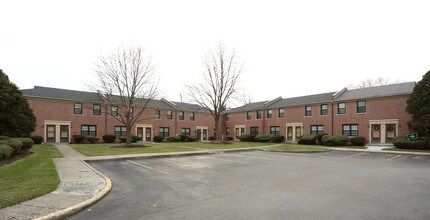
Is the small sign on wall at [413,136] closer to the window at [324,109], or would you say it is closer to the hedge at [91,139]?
the window at [324,109]

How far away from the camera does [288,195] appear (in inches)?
299

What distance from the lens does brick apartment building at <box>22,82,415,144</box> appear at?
3067 centimetres

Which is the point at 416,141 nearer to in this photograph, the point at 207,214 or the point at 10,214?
the point at 207,214

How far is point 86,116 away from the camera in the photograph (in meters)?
36.8

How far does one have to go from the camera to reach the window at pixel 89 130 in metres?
36.5

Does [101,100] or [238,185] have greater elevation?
[101,100]

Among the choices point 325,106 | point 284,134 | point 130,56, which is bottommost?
point 284,134

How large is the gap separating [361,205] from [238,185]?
377 centimetres

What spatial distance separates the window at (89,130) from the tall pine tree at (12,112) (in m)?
16.9

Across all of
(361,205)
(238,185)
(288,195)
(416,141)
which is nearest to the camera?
(361,205)

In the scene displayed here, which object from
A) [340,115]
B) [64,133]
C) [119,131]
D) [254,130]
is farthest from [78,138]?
[340,115]

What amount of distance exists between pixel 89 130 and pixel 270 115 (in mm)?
27226

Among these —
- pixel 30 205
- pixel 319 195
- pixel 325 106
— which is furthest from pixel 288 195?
pixel 325 106

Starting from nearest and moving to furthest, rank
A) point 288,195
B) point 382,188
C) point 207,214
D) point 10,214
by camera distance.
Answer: point 10,214 < point 207,214 < point 288,195 < point 382,188
